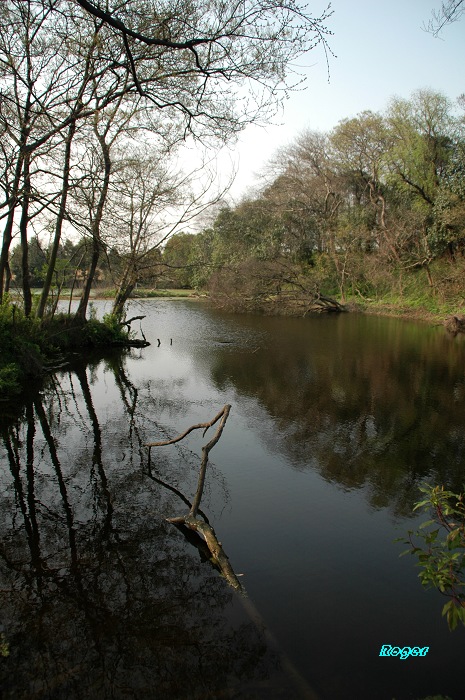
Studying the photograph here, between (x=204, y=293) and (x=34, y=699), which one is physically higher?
(x=204, y=293)

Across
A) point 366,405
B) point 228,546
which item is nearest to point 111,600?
point 228,546

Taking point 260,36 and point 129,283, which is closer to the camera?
point 260,36

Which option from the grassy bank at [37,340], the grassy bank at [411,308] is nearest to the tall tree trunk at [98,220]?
the grassy bank at [37,340]

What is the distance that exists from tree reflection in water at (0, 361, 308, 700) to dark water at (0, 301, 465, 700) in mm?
16

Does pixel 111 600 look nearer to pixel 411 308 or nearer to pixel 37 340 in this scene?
pixel 37 340

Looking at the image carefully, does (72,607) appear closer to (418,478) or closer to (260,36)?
(418,478)

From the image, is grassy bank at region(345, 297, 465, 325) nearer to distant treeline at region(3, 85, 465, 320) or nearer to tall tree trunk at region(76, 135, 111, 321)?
distant treeline at region(3, 85, 465, 320)

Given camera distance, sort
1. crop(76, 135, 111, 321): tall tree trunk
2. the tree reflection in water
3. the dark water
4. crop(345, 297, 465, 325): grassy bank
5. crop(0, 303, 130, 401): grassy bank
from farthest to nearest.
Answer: crop(345, 297, 465, 325): grassy bank
crop(0, 303, 130, 401): grassy bank
crop(76, 135, 111, 321): tall tree trunk
the dark water
the tree reflection in water

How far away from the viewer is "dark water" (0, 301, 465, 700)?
3.36m

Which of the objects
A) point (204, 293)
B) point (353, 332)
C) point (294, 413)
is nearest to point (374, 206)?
point (204, 293)

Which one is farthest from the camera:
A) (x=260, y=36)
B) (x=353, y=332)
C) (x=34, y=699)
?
(x=353, y=332)

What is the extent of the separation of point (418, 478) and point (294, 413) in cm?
330

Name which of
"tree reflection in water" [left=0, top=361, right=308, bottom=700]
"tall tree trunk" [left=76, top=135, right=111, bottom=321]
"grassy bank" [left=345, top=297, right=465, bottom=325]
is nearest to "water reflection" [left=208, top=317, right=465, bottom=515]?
"tree reflection in water" [left=0, top=361, right=308, bottom=700]

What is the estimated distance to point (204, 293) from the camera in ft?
110
